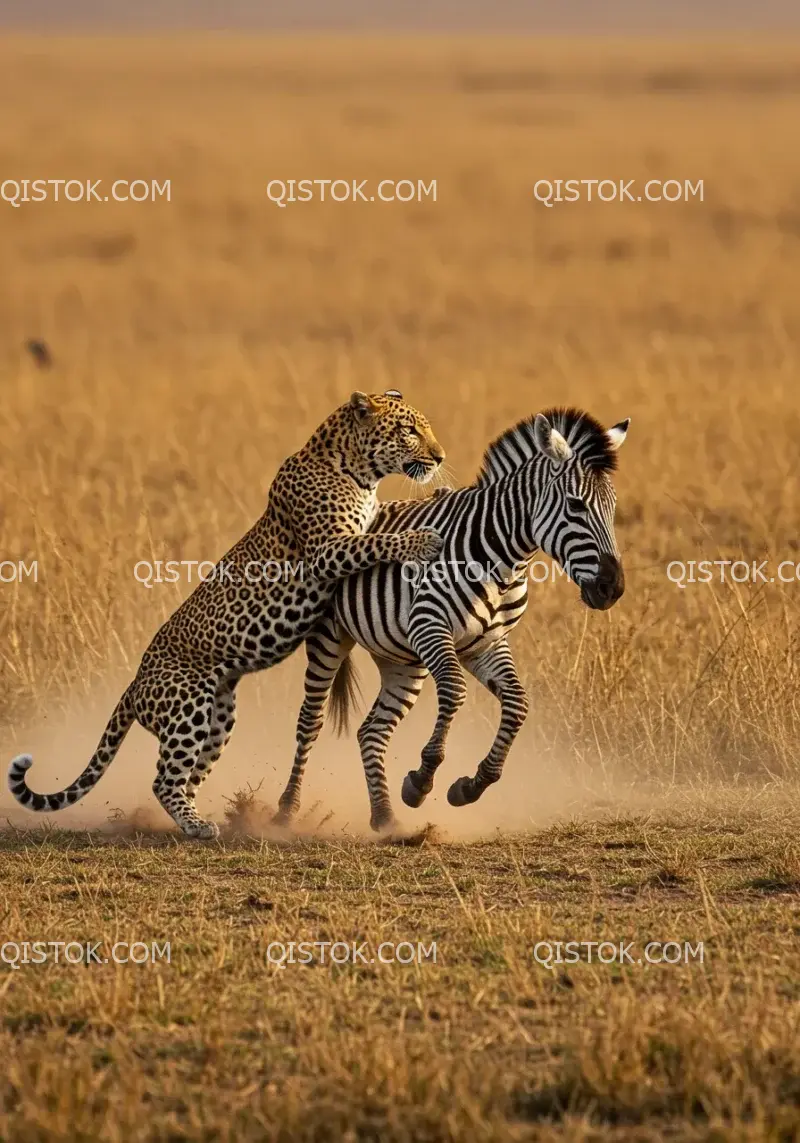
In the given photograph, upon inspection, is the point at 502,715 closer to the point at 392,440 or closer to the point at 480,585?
the point at 480,585

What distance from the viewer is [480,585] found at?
9.94 meters

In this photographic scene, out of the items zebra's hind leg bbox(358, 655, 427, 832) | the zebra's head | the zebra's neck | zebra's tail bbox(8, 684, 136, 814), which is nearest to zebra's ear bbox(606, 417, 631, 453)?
the zebra's head

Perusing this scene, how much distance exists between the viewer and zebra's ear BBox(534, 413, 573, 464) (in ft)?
32.4

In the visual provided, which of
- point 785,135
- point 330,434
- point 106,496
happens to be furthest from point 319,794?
point 785,135

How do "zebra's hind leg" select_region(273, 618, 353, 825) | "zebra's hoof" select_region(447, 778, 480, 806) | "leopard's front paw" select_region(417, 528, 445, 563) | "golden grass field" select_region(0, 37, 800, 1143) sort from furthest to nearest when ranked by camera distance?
"zebra's hind leg" select_region(273, 618, 353, 825), "leopard's front paw" select_region(417, 528, 445, 563), "zebra's hoof" select_region(447, 778, 480, 806), "golden grass field" select_region(0, 37, 800, 1143)

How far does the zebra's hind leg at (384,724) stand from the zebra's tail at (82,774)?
4.29 ft

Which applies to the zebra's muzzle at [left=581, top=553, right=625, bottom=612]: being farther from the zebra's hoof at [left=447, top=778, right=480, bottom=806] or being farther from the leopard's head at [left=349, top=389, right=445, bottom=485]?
the leopard's head at [left=349, top=389, right=445, bottom=485]

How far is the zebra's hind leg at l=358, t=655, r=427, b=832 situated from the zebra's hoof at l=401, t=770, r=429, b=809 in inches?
18.0

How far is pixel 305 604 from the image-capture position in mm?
10398

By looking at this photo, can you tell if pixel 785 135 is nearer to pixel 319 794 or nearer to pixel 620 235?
pixel 620 235

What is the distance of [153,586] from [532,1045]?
343 inches

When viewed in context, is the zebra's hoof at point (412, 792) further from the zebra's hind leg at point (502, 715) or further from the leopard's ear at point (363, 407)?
the leopard's ear at point (363, 407)

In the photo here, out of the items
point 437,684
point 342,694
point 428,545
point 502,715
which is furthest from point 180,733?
point 502,715

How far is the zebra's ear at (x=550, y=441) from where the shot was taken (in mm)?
9883
